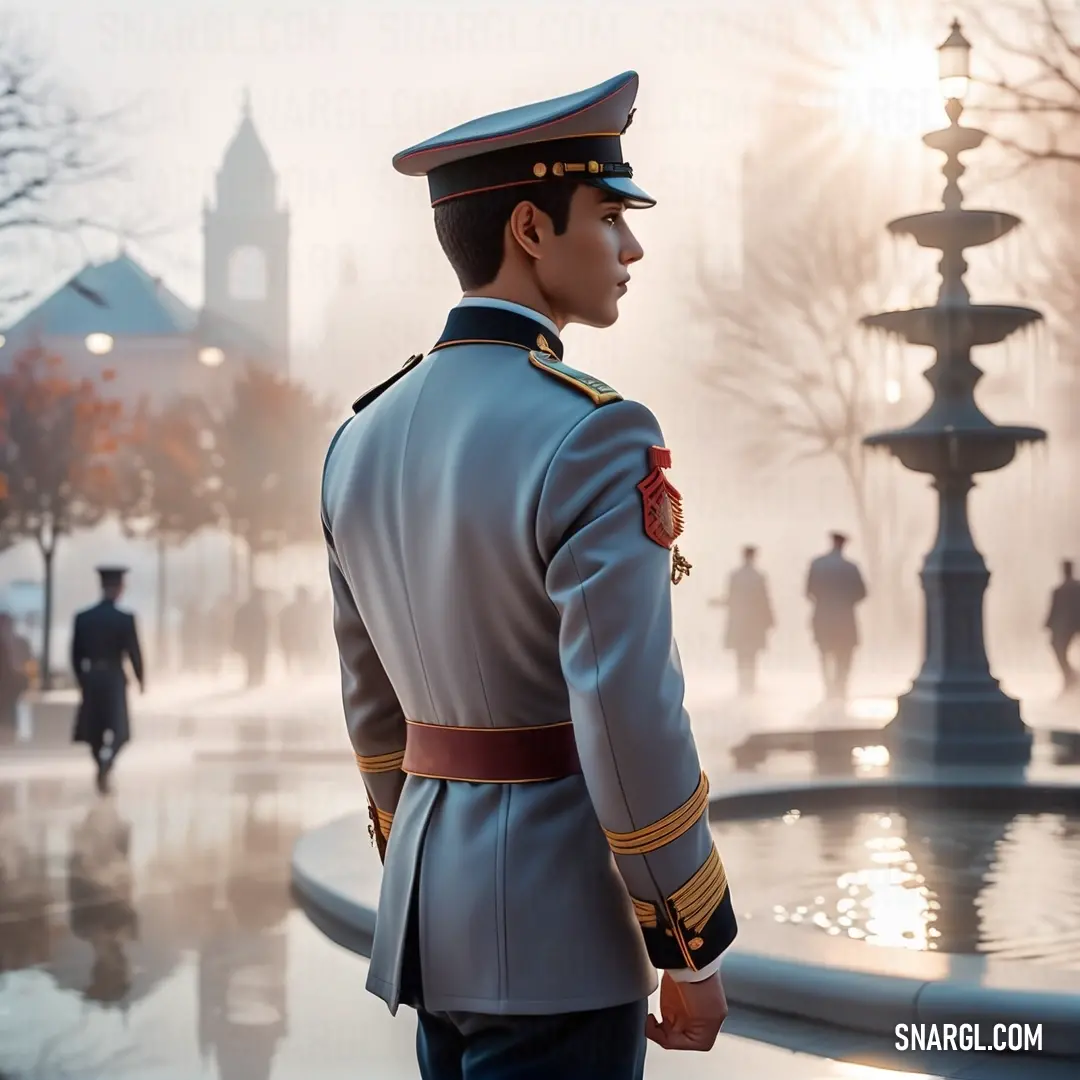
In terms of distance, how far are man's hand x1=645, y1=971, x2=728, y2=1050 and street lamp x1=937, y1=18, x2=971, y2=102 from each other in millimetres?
8293

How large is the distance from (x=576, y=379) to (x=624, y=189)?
26 centimetres

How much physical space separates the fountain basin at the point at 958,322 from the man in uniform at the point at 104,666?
4.90 meters

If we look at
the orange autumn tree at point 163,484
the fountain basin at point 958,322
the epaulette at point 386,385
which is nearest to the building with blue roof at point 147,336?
the orange autumn tree at point 163,484

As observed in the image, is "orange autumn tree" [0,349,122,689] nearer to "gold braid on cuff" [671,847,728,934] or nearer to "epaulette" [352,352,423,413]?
"epaulette" [352,352,423,413]

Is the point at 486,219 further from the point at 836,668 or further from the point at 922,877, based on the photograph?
the point at 836,668

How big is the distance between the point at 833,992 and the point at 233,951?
78.6 inches

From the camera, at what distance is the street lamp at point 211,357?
118 feet

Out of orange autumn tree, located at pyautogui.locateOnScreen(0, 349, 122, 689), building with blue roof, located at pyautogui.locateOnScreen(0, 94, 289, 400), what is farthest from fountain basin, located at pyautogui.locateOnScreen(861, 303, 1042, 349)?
building with blue roof, located at pyautogui.locateOnScreen(0, 94, 289, 400)

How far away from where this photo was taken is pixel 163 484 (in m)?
28.3

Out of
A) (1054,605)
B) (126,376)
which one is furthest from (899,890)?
(126,376)

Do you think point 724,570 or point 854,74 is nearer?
point 854,74

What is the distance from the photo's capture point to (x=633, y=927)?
172 cm

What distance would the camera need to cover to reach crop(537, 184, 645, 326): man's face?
179 centimetres

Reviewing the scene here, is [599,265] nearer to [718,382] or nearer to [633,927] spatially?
[633,927]
